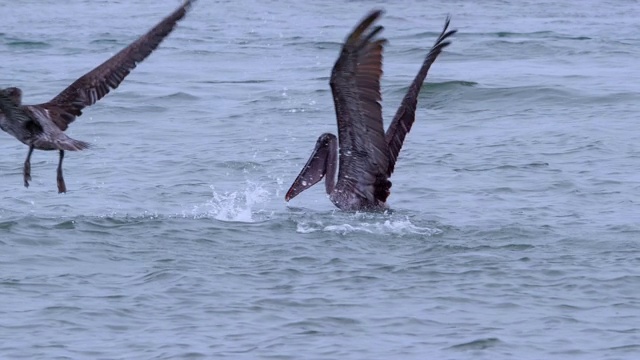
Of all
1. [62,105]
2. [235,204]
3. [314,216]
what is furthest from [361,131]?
[62,105]

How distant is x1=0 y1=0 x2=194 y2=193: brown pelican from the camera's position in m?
9.87

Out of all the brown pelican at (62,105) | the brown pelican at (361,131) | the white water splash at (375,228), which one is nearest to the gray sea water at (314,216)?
the white water splash at (375,228)

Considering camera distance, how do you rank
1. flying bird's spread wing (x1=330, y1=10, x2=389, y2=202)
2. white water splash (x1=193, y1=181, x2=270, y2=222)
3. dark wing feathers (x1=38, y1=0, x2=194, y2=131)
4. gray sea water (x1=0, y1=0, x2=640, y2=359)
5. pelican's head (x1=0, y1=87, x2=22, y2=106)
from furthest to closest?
white water splash (x1=193, y1=181, x2=270, y2=222)
dark wing feathers (x1=38, y1=0, x2=194, y2=131)
pelican's head (x1=0, y1=87, x2=22, y2=106)
flying bird's spread wing (x1=330, y1=10, x2=389, y2=202)
gray sea water (x1=0, y1=0, x2=640, y2=359)

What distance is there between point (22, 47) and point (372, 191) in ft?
41.8

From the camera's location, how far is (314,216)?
11461mm

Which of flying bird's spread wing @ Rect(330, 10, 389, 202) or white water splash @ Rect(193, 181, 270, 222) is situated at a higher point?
flying bird's spread wing @ Rect(330, 10, 389, 202)

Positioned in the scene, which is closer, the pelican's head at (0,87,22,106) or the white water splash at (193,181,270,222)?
the pelican's head at (0,87,22,106)

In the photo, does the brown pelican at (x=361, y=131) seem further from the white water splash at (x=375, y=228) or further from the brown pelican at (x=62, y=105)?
the brown pelican at (x=62, y=105)

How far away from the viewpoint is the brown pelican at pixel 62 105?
9.87 meters

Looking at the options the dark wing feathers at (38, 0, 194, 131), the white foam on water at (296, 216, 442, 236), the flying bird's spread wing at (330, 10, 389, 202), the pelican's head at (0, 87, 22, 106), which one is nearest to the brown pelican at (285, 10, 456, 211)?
the flying bird's spread wing at (330, 10, 389, 202)

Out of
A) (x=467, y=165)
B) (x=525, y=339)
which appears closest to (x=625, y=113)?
(x=467, y=165)

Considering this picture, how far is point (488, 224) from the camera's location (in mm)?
11016

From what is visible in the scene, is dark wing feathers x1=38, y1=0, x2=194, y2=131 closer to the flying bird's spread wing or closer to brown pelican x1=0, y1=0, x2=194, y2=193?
brown pelican x1=0, y1=0, x2=194, y2=193

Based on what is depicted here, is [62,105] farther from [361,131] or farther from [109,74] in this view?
[361,131]
